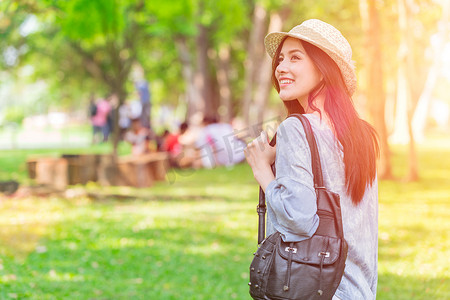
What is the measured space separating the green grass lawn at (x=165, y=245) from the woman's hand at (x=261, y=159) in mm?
3470

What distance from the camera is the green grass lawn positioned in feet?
19.6

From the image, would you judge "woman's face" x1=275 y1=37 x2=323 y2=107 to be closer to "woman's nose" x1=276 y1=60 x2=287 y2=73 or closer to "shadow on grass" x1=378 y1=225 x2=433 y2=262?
"woman's nose" x1=276 y1=60 x2=287 y2=73

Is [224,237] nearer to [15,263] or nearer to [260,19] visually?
[15,263]

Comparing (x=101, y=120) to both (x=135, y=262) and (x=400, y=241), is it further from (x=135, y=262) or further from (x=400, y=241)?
(x=135, y=262)

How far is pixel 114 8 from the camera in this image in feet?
40.7

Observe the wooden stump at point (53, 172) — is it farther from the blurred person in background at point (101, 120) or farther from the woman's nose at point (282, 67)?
the blurred person in background at point (101, 120)

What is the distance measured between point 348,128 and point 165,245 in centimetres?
558

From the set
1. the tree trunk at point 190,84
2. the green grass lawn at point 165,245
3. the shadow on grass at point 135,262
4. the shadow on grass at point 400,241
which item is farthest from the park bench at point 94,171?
the tree trunk at point 190,84

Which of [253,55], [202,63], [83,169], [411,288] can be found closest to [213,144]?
[83,169]

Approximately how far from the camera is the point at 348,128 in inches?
93.2

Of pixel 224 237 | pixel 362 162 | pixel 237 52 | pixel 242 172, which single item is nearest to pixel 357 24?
pixel 237 52

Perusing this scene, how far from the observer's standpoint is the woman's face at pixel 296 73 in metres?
2.47

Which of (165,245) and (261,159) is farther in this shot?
(165,245)

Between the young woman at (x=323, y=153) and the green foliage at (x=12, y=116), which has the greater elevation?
the young woman at (x=323, y=153)
